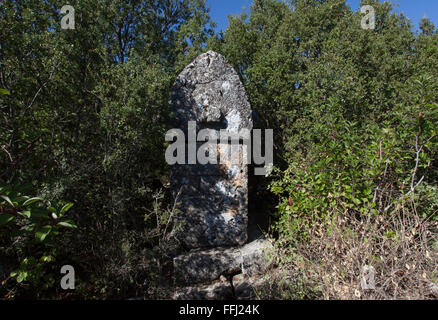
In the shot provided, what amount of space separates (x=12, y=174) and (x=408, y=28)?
28.3 feet

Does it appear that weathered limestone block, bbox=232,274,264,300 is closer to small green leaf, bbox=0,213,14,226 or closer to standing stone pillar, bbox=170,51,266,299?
standing stone pillar, bbox=170,51,266,299

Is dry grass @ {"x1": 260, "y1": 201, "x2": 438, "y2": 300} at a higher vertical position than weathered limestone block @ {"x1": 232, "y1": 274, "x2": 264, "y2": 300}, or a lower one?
higher

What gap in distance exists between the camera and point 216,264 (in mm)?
3201

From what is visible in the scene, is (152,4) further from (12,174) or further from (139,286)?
(139,286)

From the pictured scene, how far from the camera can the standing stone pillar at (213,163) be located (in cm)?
339

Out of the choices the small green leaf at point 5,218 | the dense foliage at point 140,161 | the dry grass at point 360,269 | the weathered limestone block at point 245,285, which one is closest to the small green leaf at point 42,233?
the small green leaf at point 5,218

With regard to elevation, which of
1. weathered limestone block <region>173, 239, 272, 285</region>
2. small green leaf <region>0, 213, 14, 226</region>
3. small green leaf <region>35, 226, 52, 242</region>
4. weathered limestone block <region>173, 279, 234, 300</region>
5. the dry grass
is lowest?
weathered limestone block <region>173, 279, 234, 300</region>

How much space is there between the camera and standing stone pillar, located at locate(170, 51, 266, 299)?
339cm

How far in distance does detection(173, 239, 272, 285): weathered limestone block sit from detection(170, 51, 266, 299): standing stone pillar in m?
0.06

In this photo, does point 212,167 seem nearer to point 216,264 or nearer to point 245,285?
point 216,264

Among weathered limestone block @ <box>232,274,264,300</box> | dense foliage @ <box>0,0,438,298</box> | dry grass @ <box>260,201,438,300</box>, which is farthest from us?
weathered limestone block @ <box>232,274,264,300</box>

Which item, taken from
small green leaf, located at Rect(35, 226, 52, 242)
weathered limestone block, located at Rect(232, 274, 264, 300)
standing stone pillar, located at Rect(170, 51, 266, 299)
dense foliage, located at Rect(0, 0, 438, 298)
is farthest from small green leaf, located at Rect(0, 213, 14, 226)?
weathered limestone block, located at Rect(232, 274, 264, 300)

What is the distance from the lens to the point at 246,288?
117 inches
